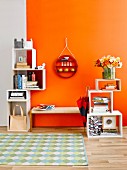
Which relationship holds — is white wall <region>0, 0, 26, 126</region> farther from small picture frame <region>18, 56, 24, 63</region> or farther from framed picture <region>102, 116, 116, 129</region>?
framed picture <region>102, 116, 116, 129</region>

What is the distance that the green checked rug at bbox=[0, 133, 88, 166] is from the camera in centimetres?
319

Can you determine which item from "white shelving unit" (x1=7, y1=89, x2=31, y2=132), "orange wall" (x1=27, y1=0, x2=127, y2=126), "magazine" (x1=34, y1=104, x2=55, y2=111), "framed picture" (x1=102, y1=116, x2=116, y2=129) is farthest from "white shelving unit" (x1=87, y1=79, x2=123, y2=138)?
"white shelving unit" (x1=7, y1=89, x2=31, y2=132)

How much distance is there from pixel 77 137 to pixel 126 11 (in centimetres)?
249

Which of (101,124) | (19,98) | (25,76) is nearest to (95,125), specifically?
(101,124)

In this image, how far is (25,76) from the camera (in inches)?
198

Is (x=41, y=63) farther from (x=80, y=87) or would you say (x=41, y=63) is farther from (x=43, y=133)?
(x=43, y=133)

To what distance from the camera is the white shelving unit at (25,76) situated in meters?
4.82

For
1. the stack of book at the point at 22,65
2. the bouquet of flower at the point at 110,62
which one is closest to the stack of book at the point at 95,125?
the bouquet of flower at the point at 110,62

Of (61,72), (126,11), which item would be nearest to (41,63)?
(61,72)

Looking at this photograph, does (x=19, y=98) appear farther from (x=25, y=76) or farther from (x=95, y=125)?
(x=95, y=125)

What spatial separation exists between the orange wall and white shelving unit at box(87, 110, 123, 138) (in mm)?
657

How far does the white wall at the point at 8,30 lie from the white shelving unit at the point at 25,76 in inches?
8.5

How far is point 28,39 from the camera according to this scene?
5.12 metres

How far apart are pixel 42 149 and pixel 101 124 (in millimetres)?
1256
